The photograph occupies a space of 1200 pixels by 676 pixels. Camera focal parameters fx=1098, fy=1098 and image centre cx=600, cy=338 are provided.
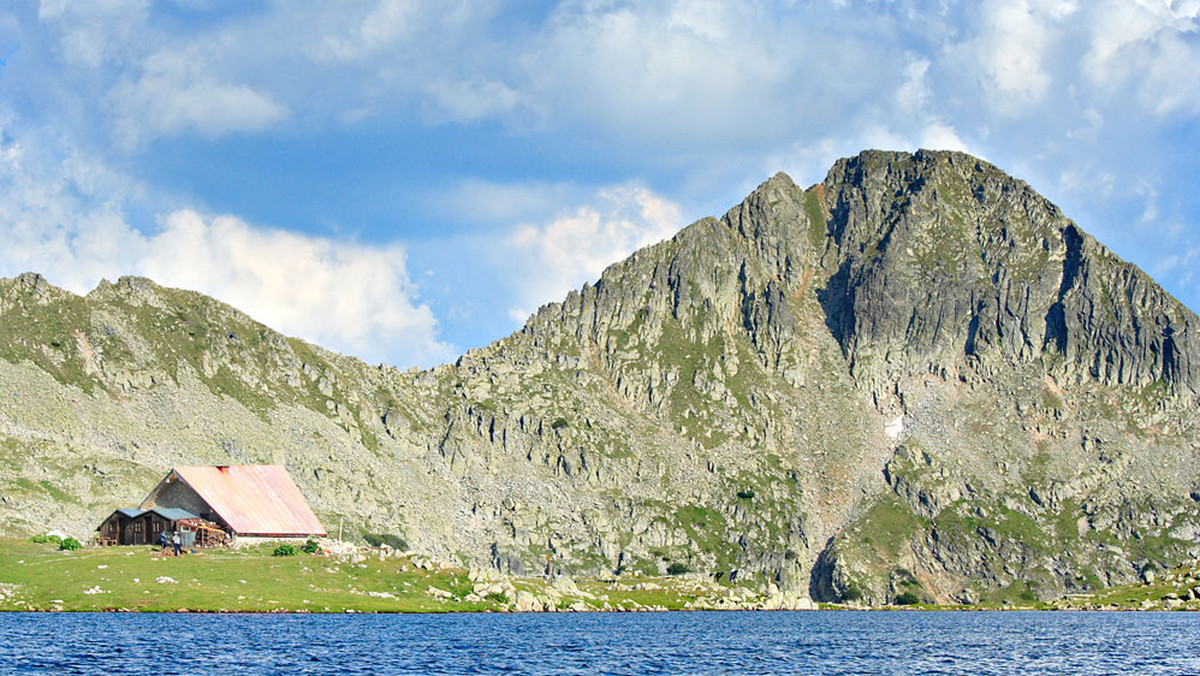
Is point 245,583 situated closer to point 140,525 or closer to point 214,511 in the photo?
point 214,511

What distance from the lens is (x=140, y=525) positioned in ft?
445

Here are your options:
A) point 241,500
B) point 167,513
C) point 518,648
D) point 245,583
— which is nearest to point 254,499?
point 241,500

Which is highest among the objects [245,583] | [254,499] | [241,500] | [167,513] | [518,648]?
[254,499]

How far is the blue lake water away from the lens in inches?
2778

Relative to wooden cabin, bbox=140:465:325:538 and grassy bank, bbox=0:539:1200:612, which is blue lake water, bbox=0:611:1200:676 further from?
wooden cabin, bbox=140:465:325:538

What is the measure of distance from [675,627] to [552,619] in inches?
649

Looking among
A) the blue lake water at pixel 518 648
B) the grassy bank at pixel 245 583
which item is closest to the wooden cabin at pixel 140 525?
the grassy bank at pixel 245 583

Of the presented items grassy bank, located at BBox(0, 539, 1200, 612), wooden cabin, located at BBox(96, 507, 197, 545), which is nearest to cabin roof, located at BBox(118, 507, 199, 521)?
wooden cabin, located at BBox(96, 507, 197, 545)

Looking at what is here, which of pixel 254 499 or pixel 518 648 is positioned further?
pixel 254 499

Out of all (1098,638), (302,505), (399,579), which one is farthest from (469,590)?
(1098,638)

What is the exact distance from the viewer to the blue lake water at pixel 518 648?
7056 cm

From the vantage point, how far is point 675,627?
12862 cm

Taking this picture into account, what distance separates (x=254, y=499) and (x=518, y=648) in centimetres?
7112

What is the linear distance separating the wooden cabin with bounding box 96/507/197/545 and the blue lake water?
108 ft
